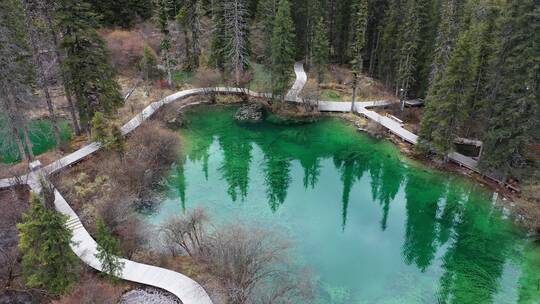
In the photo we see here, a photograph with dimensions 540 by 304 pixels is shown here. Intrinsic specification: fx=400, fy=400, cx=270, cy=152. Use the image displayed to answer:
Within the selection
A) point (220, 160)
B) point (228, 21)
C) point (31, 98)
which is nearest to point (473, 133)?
point (220, 160)

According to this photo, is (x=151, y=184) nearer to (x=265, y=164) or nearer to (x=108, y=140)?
(x=108, y=140)

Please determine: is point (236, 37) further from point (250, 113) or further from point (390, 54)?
point (390, 54)

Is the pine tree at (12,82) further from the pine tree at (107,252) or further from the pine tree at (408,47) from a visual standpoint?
the pine tree at (408,47)

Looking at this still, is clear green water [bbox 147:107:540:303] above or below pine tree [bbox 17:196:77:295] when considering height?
below

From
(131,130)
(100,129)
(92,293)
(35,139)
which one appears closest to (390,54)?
(131,130)

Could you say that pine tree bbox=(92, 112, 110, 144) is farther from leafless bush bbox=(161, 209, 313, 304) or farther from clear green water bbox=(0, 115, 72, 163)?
leafless bush bbox=(161, 209, 313, 304)

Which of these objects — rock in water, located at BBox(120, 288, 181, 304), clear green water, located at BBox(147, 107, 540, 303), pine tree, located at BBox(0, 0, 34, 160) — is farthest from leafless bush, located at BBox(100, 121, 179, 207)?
rock in water, located at BBox(120, 288, 181, 304)
